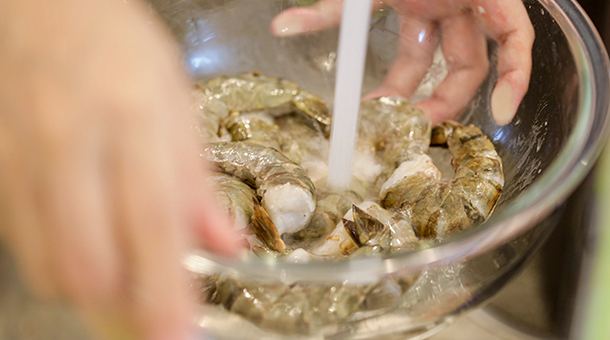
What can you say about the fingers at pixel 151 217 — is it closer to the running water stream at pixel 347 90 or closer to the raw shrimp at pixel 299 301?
the raw shrimp at pixel 299 301

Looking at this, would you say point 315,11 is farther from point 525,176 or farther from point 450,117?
point 525,176

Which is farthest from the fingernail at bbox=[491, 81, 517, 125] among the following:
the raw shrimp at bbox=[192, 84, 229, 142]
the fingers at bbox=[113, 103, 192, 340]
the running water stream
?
the fingers at bbox=[113, 103, 192, 340]

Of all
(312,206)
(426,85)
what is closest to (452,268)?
(312,206)

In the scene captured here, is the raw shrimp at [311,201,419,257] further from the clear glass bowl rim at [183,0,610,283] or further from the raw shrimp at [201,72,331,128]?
the raw shrimp at [201,72,331,128]

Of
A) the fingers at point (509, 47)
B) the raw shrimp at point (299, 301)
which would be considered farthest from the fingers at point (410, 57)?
the raw shrimp at point (299, 301)

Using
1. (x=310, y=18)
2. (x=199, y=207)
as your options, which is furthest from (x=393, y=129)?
(x=199, y=207)

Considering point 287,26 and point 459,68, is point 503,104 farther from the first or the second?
point 287,26

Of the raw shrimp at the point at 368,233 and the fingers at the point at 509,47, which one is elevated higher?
the fingers at the point at 509,47
